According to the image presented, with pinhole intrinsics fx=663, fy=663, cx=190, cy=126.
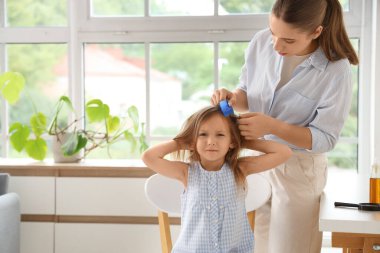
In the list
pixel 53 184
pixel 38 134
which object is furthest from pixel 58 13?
pixel 53 184

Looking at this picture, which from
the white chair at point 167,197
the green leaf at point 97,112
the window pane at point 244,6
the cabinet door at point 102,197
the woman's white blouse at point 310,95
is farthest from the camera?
the window pane at point 244,6

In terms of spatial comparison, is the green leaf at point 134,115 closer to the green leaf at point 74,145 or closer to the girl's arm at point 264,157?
the green leaf at point 74,145

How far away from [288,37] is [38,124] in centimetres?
193

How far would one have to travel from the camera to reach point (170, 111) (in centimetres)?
379

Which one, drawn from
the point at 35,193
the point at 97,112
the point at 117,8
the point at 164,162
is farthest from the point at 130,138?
the point at 164,162

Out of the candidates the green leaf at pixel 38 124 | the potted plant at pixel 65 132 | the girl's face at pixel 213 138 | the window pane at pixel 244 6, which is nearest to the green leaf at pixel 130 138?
the potted plant at pixel 65 132

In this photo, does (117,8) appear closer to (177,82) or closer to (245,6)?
(177,82)

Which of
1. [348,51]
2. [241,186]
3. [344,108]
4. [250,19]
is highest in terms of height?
[250,19]

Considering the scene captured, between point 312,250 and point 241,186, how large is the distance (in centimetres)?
30

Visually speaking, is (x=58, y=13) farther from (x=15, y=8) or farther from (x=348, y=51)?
(x=348, y=51)

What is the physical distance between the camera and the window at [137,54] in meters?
3.68

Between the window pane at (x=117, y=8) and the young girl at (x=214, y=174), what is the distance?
1788mm

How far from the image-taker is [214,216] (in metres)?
2.06

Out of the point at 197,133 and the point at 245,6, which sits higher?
the point at 245,6
